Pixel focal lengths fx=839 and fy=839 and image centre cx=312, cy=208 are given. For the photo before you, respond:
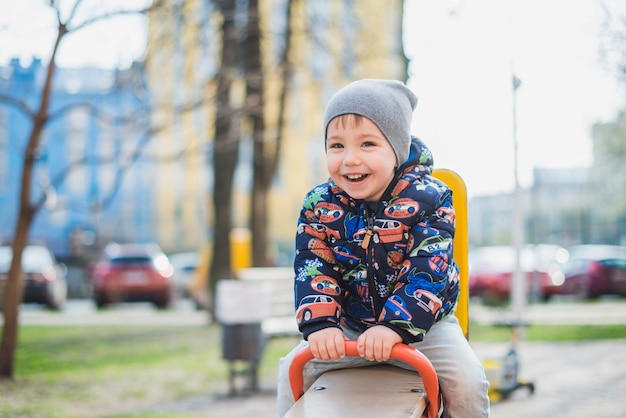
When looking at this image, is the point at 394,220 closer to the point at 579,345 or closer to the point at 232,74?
the point at 579,345

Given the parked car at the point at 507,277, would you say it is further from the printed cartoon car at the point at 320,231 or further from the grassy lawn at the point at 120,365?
the printed cartoon car at the point at 320,231

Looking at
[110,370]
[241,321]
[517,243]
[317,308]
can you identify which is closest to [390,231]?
[317,308]

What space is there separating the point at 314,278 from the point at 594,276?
Result: 21.8 m

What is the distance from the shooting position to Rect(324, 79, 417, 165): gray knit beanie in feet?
9.44

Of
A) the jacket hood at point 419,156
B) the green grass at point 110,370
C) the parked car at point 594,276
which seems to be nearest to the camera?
the jacket hood at point 419,156

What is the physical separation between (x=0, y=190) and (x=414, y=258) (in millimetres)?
39047

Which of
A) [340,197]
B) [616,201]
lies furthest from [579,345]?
[340,197]

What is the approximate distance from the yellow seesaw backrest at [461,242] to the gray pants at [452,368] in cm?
40

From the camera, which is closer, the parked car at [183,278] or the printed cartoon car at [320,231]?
the printed cartoon car at [320,231]

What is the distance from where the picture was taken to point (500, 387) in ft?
24.6

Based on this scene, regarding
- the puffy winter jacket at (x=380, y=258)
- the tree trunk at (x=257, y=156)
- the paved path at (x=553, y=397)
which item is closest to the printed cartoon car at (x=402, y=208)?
the puffy winter jacket at (x=380, y=258)

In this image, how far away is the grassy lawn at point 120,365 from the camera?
7.64 meters

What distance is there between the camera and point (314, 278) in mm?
2855

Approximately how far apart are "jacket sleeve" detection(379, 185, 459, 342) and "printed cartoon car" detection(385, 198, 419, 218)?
0.04m
